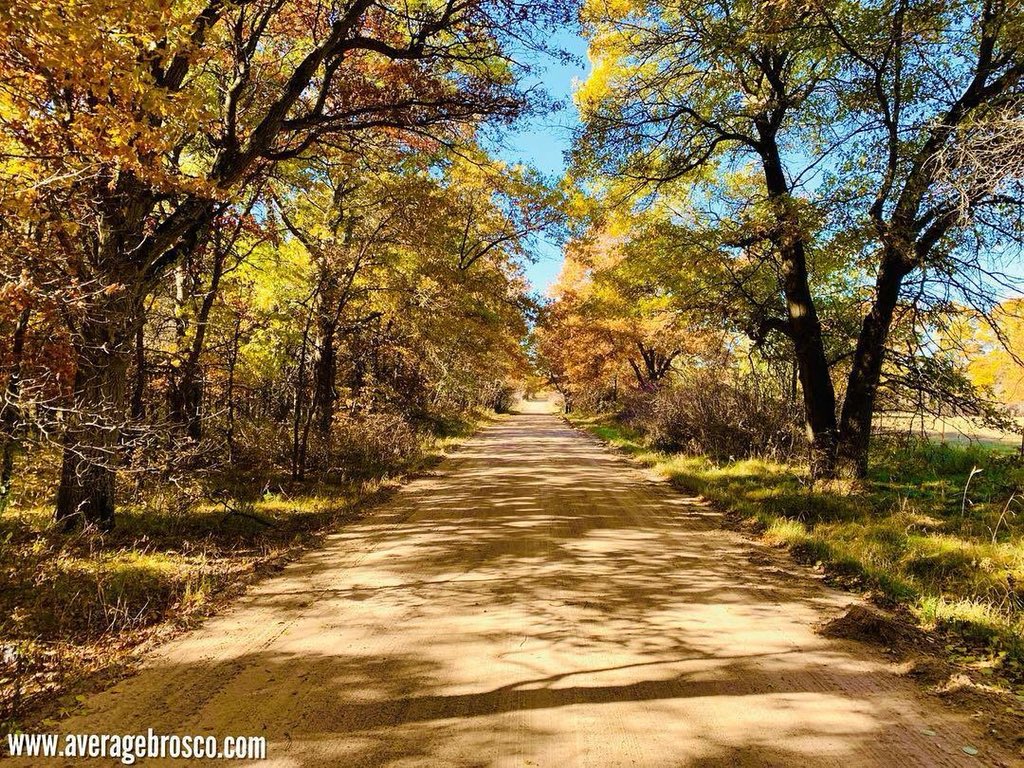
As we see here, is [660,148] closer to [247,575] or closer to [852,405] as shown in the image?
[852,405]

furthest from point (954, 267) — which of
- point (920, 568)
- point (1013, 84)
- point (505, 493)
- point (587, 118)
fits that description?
point (505, 493)

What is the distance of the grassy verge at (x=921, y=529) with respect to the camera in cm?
443

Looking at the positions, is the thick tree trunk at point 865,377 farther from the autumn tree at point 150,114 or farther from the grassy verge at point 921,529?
the autumn tree at point 150,114

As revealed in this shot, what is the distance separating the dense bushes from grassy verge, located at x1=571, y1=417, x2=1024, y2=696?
3.16 feet

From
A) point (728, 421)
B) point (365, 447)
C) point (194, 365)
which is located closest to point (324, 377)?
point (365, 447)

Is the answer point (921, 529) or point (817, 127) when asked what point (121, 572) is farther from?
point (817, 127)

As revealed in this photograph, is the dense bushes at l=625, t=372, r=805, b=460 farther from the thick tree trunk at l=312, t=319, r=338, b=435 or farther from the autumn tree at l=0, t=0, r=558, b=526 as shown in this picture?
the thick tree trunk at l=312, t=319, r=338, b=435

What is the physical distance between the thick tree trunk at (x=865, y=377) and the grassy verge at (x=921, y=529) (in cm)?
57

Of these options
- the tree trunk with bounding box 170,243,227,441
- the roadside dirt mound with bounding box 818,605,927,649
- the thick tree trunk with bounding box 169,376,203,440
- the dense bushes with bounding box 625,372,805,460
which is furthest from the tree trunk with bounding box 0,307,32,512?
the dense bushes with bounding box 625,372,805,460

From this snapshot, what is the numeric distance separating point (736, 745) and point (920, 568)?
4220 millimetres

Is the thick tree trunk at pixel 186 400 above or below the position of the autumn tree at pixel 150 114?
below

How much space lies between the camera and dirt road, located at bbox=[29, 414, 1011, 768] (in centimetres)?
282

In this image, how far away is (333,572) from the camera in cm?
565

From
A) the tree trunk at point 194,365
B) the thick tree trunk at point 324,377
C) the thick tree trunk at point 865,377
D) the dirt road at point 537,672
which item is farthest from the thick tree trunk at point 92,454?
the thick tree trunk at point 865,377
